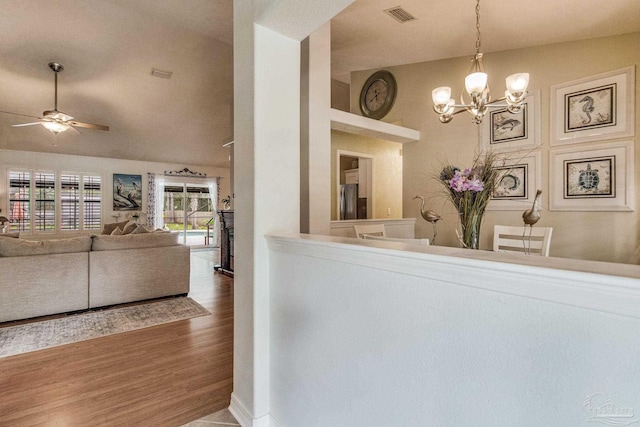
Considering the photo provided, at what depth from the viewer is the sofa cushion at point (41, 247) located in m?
3.30

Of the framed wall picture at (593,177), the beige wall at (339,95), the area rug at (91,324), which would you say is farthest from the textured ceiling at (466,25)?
the area rug at (91,324)

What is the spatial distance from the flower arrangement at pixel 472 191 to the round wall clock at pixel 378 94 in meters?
3.70

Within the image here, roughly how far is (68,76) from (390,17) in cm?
569

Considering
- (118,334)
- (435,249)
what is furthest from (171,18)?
(435,249)

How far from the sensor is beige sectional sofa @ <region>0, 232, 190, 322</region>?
3289 mm

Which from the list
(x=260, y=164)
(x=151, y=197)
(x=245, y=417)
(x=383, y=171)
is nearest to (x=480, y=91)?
(x=260, y=164)

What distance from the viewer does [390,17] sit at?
3.30 m

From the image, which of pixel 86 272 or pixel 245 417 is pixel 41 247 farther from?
pixel 245 417

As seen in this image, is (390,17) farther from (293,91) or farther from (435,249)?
(435,249)

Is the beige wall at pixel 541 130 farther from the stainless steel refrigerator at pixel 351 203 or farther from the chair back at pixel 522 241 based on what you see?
the stainless steel refrigerator at pixel 351 203

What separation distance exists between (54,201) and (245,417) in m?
8.77

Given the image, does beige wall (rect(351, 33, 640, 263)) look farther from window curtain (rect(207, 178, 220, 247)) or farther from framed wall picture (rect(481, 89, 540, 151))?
window curtain (rect(207, 178, 220, 247))

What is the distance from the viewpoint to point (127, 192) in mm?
8648

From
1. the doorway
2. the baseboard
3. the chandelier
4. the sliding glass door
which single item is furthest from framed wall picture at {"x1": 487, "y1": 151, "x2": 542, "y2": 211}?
the sliding glass door
